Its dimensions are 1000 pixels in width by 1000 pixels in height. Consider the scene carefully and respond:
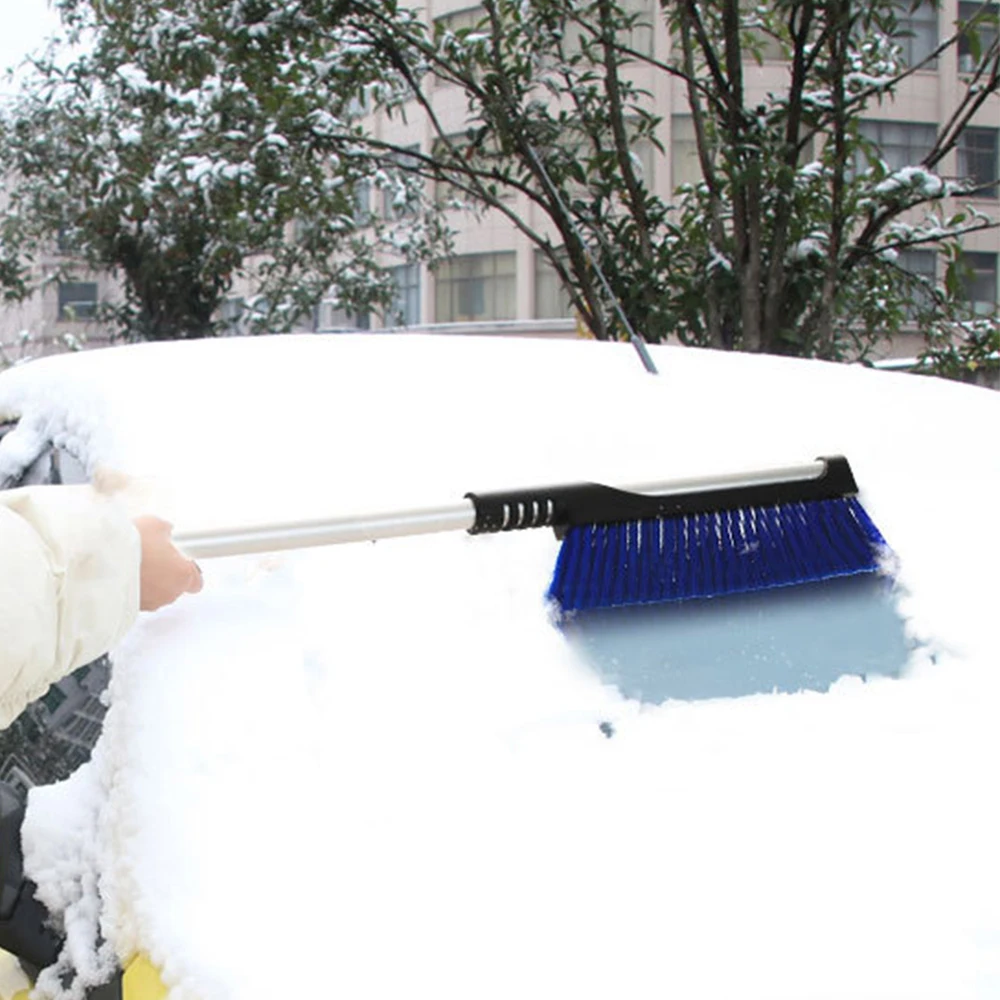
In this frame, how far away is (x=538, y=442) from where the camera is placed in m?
1.59

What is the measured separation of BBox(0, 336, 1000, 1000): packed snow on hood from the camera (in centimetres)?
104

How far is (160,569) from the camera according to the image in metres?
1.25

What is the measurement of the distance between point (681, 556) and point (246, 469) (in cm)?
53

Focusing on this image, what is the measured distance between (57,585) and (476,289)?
89.3ft

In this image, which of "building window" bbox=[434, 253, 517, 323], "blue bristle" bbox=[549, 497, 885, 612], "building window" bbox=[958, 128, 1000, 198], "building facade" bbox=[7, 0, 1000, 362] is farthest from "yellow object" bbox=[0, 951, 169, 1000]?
"building window" bbox=[958, 128, 1000, 198]

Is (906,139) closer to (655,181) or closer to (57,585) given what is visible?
(655,181)

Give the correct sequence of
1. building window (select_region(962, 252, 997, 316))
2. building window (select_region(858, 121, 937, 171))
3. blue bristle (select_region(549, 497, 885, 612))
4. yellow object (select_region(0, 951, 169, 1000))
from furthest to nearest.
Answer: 1. building window (select_region(962, 252, 997, 316))
2. building window (select_region(858, 121, 937, 171))
3. blue bristle (select_region(549, 497, 885, 612))
4. yellow object (select_region(0, 951, 169, 1000))

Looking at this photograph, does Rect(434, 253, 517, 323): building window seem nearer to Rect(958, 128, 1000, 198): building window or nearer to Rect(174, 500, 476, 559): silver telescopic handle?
Rect(958, 128, 1000, 198): building window

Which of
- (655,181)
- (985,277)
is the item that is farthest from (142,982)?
(985,277)

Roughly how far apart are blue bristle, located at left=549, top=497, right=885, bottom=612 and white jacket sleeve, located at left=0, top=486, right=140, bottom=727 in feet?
1.80

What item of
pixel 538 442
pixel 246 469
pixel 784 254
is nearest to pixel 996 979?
pixel 538 442

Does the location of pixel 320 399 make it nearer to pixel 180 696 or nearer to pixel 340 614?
pixel 340 614

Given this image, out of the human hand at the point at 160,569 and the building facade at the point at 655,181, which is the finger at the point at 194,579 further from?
the building facade at the point at 655,181

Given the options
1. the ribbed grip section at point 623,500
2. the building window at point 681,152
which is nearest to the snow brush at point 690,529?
the ribbed grip section at point 623,500
